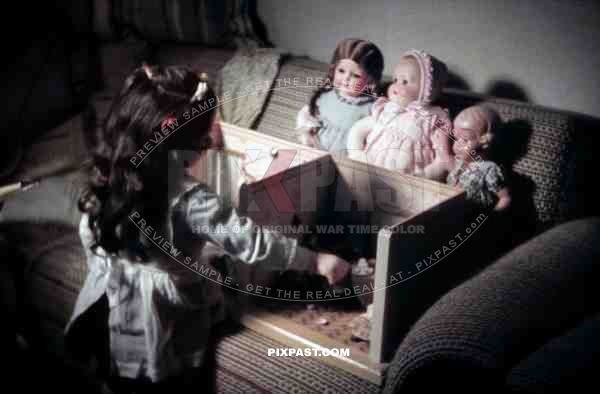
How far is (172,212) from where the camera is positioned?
34.3 inches

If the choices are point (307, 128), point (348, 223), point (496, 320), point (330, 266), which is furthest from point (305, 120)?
point (496, 320)

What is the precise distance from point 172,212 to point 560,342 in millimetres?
553

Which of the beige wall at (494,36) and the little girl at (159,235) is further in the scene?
the beige wall at (494,36)

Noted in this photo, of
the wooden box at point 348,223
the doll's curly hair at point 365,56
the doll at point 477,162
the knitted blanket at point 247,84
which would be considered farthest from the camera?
the knitted blanket at point 247,84

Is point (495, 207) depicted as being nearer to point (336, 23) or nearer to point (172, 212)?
point (172, 212)

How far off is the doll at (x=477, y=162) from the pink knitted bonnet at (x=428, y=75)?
70mm

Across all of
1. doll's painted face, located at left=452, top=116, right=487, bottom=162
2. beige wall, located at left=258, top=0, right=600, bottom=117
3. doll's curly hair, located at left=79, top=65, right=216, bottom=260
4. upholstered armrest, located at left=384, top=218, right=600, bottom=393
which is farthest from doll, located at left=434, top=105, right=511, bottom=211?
doll's curly hair, located at left=79, top=65, right=216, bottom=260

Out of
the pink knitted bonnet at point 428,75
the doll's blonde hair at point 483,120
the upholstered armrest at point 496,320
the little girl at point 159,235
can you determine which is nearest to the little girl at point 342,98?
the pink knitted bonnet at point 428,75

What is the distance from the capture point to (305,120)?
128 centimetres

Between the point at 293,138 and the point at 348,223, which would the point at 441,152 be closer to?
the point at 348,223

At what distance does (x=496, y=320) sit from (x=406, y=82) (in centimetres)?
53

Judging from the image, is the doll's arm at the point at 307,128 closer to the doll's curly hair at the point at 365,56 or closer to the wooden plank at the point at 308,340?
the doll's curly hair at the point at 365,56

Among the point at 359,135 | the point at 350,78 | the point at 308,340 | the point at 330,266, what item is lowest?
the point at 308,340

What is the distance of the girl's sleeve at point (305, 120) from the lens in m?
1.27
